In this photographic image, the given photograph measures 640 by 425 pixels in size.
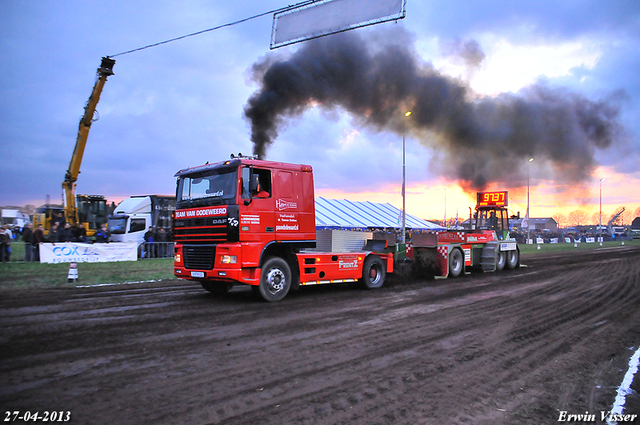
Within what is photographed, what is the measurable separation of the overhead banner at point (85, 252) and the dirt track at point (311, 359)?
9.58 m

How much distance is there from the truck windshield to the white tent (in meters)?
13.6

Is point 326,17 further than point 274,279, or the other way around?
point 326,17

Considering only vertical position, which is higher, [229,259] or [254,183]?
[254,183]

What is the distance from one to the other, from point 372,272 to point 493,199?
13.8 m

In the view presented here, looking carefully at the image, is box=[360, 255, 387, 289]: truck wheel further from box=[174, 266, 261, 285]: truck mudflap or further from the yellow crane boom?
the yellow crane boom

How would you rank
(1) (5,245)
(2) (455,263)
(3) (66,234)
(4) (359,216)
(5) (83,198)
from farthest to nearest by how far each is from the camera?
(4) (359,216) < (5) (83,198) < (3) (66,234) < (1) (5,245) < (2) (455,263)

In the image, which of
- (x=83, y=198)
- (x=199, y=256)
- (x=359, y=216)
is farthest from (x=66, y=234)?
(x=359, y=216)

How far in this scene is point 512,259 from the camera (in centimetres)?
1953

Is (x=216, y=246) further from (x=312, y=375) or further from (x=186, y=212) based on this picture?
(x=312, y=375)

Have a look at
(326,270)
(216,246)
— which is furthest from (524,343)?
(216,246)

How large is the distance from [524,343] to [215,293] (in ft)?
24.7

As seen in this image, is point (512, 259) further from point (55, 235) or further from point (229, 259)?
point (55, 235)

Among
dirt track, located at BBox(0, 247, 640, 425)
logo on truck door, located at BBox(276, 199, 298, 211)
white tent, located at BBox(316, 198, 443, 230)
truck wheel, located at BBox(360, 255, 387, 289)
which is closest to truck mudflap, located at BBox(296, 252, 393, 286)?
truck wheel, located at BBox(360, 255, 387, 289)

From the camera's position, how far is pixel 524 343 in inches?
251
